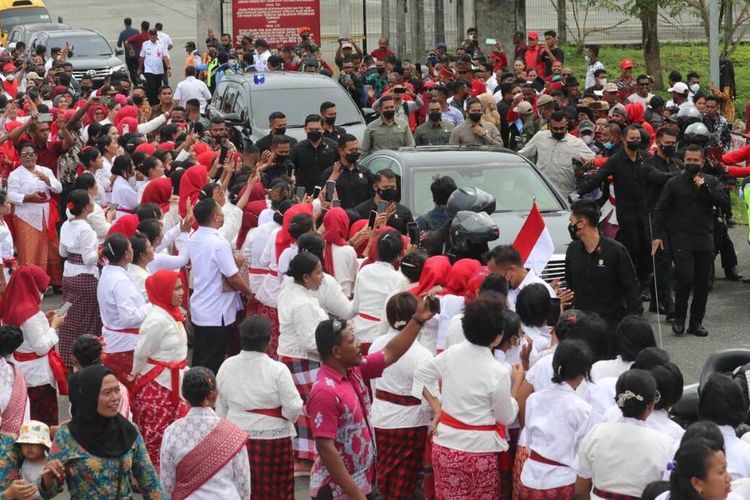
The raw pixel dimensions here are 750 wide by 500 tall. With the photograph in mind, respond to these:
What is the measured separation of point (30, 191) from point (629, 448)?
8.81 m

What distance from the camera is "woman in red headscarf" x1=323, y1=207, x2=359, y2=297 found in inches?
383

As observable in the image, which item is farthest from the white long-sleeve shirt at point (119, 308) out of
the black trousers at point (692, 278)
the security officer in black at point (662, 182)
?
the security officer in black at point (662, 182)

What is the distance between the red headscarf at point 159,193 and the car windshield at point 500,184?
7.19 feet

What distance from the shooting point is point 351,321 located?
8.85m

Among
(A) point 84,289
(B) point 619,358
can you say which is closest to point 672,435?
(B) point 619,358

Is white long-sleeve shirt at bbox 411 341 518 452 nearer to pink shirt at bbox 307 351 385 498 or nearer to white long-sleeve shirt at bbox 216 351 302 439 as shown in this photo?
pink shirt at bbox 307 351 385 498

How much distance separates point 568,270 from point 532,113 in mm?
6888

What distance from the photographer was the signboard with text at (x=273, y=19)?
26.5 meters

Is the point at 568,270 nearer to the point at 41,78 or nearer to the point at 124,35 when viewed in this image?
the point at 41,78

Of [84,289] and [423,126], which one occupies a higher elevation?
[423,126]

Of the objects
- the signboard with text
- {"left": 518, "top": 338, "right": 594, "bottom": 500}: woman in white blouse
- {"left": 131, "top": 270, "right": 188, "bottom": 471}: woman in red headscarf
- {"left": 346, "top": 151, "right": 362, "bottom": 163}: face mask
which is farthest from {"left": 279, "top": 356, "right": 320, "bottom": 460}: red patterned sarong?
the signboard with text

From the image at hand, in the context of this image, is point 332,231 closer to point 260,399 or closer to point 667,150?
point 260,399

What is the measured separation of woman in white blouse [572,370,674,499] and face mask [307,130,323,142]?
26.3 ft

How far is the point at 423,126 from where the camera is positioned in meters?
15.6
